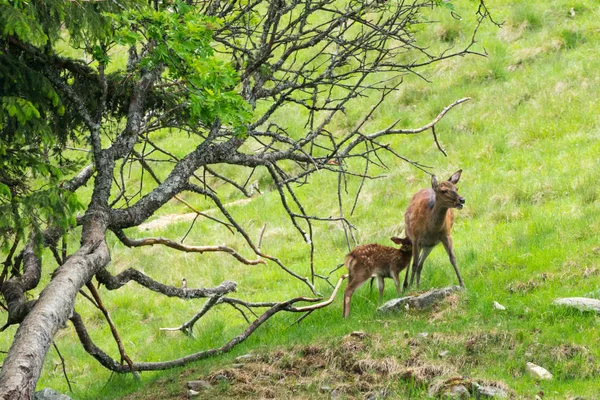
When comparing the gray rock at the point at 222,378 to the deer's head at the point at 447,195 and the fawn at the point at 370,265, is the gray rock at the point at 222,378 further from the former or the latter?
the deer's head at the point at 447,195

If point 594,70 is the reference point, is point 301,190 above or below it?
below

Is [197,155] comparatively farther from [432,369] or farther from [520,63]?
[520,63]

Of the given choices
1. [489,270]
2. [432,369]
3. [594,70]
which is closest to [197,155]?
[432,369]

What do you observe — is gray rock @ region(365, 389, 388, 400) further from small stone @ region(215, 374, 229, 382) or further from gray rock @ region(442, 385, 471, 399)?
small stone @ region(215, 374, 229, 382)

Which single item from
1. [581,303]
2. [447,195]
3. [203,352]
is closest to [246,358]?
[203,352]

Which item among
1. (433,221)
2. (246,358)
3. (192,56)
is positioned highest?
(192,56)

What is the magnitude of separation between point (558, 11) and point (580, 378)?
13751 millimetres

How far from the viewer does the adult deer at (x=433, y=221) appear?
1082 cm

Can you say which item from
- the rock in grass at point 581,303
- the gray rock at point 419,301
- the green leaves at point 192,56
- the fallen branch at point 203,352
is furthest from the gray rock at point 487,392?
the green leaves at point 192,56

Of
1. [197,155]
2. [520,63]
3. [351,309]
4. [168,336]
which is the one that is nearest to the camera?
[197,155]

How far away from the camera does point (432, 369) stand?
27.3 ft

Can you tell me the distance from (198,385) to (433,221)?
3.85 m

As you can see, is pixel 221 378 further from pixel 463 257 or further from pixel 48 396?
pixel 463 257

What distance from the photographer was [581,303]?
926 cm
